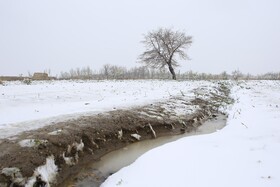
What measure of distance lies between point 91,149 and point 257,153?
426cm

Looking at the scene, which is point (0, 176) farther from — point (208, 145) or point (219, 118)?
point (219, 118)

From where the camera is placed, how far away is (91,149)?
7.25m

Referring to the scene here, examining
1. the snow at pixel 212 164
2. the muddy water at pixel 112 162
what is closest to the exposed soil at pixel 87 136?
the muddy water at pixel 112 162

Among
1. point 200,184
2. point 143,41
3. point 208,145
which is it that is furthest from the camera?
point 143,41

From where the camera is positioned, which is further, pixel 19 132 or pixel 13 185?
pixel 19 132

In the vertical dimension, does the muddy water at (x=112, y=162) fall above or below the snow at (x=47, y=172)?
below

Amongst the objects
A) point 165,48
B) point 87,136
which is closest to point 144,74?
point 165,48

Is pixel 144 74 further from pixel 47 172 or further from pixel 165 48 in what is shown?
pixel 47 172

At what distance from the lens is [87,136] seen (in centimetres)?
751

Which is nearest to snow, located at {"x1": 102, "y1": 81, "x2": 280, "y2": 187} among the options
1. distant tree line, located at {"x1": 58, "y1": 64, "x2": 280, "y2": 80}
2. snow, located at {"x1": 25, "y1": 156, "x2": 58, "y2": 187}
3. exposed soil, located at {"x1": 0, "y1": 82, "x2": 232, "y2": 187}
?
snow, located at {"x1": 25, "y1": 156, "x2": 58, "y2": 187}

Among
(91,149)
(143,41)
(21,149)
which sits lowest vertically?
(91,149)

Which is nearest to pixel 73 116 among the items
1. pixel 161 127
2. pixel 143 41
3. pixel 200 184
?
pixel 161 127

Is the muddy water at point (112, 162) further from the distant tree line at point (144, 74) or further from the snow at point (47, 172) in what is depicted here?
the distant tree line at point (144, 74)

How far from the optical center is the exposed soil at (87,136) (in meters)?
5.35
